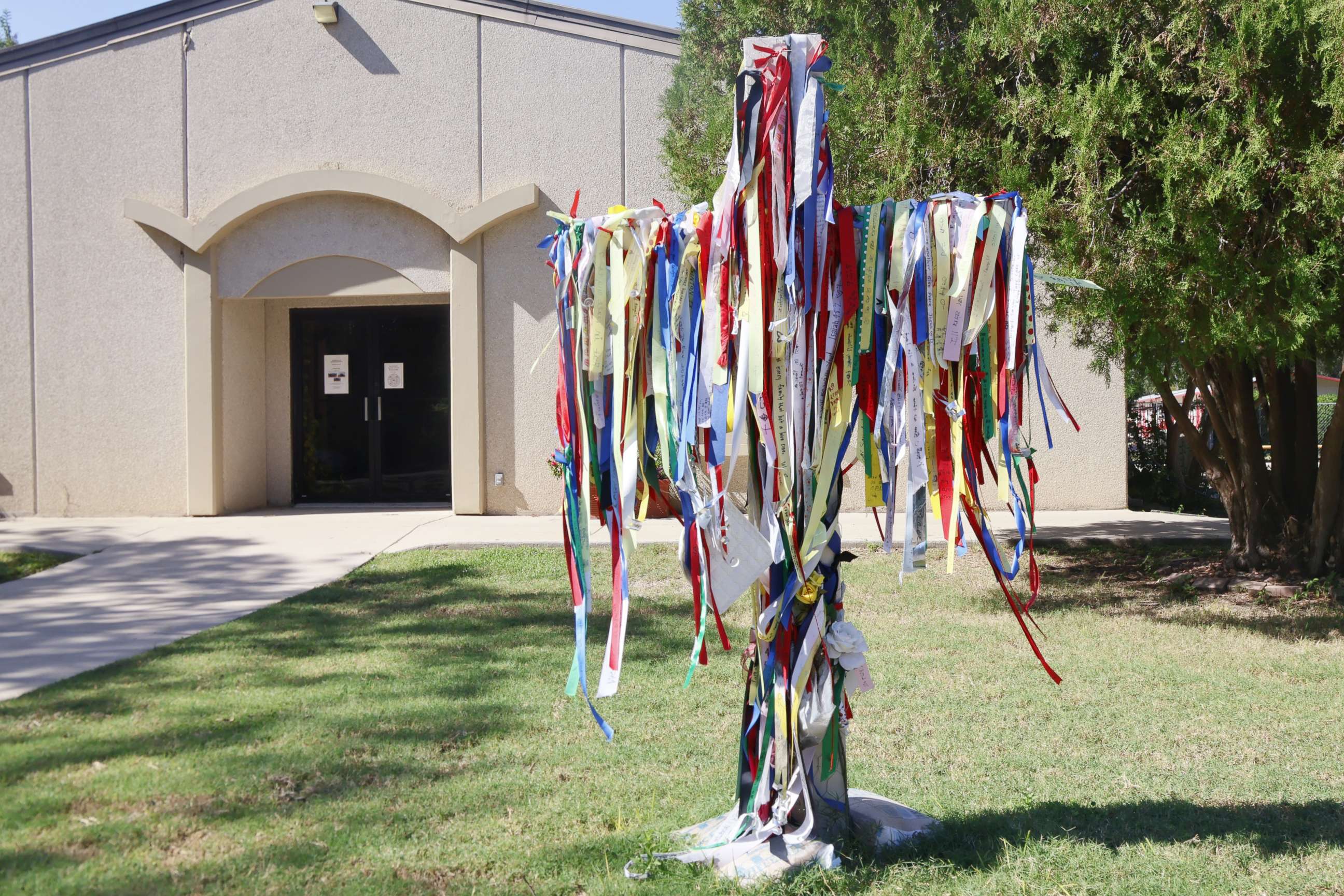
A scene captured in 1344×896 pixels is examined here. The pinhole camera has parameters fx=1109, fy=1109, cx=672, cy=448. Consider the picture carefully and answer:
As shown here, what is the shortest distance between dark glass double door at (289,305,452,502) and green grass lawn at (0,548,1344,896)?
19.4ft

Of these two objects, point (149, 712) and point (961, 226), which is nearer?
point (961, 226)

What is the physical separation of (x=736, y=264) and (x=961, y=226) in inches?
27.3

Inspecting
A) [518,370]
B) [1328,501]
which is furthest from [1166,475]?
[518,370]

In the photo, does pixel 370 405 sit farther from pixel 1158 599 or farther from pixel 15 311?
pixel 1158 599

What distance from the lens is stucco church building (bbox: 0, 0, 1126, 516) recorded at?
11938 millimetres

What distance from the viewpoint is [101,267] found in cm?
1216

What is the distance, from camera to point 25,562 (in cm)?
953

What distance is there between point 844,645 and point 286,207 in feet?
34.5

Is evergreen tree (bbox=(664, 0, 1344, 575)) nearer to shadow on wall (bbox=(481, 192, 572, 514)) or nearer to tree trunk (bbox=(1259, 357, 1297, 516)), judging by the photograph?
tree trunk (bbox=(1259, 357, 1297, 516))

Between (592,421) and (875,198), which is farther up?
(875,198)

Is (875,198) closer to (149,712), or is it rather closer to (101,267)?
(149,712)

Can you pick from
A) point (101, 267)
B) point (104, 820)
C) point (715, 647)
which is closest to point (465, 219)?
point (101, 267)

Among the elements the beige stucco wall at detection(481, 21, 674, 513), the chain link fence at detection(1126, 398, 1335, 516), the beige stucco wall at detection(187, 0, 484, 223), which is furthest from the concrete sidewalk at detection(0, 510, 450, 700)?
the chain link fence at detection(1126, 398, 1335, 516)

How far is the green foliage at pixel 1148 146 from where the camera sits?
237 inches
